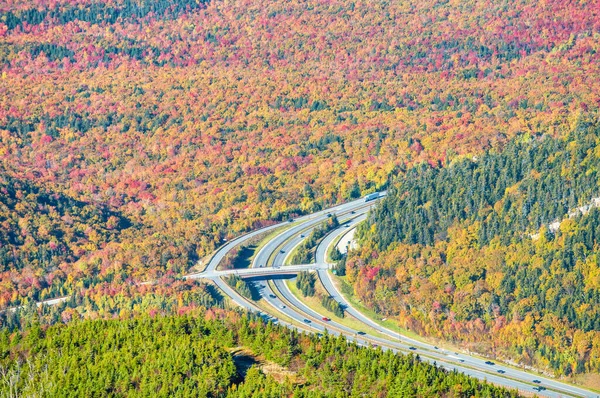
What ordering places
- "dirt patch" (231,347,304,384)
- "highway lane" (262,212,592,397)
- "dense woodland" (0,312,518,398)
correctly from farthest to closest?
"highway lane" (262,212,592,397), "dirt patch" (231,347,304,384), "dense woodland" (0,312,518,398)

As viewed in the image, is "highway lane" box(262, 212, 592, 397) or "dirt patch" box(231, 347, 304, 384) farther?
"highway lane" box(262, 212, 592, 397)

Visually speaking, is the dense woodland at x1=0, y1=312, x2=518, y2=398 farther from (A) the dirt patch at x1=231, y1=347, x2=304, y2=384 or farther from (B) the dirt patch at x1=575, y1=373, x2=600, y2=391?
(B) the dirt patch at x1=575, y1=373, x2=600, y2=391

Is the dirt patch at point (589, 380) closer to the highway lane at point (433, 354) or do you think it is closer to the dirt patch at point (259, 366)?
the highway lane at point (433, 354)

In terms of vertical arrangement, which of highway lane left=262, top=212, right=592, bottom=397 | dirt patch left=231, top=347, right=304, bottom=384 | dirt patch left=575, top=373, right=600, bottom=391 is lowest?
dirt patch left=575, top=373, right=600, bottom=391

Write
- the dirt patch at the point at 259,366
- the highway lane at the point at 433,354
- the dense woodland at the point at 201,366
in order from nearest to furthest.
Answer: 1. the dense woodland at the point at 201,366
2. the dirt patch at the point at 259,366
3. the highway lane at the point at 433,354

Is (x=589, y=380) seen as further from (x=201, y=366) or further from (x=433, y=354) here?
(x=201, y=366)

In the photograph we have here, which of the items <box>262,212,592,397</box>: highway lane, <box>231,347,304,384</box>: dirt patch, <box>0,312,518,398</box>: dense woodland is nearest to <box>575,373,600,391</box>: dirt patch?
<box>262,212,592,397</box>: highway lane

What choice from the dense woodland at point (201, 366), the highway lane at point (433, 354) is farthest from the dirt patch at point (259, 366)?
the highway lane at point (433, 354)

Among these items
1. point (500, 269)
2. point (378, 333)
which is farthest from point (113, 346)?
point (500, 269)


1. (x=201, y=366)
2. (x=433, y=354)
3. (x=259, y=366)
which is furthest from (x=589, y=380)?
(x=201, y=366)
